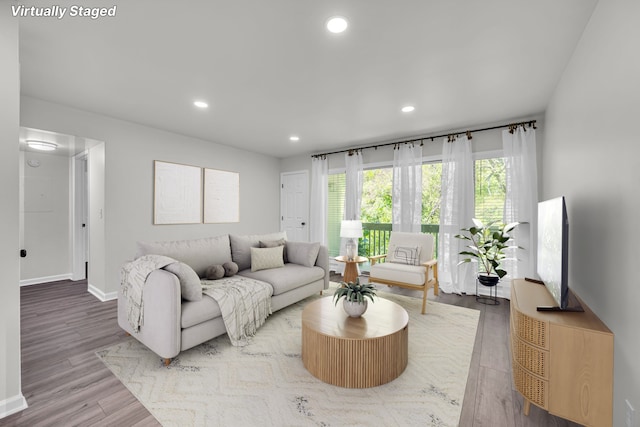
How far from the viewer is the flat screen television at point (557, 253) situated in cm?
163

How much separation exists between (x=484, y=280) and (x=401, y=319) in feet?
6.70

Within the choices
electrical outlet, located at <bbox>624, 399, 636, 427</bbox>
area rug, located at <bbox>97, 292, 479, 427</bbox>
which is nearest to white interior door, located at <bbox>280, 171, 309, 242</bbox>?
area rug, located at <bbox>97, 292, 479, 427</bbox>

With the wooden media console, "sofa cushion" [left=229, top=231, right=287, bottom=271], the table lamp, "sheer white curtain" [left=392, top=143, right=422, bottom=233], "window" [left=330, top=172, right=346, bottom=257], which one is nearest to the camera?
the wooden media console

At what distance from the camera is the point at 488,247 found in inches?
142

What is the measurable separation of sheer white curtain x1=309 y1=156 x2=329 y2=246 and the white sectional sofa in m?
1.65

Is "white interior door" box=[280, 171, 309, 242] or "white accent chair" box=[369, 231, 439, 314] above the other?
"white interior door" box=[280, 171, 309, 242]

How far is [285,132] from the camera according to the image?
4465 mm

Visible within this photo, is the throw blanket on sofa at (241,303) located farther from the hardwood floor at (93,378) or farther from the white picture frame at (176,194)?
the white picture frame at (176,194)

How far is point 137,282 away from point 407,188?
12.7ft

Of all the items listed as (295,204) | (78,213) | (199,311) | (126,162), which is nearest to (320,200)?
(295,204)

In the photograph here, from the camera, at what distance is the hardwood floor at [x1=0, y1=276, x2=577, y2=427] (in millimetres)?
1626

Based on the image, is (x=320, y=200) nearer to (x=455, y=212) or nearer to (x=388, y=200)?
(x=388, y=200)

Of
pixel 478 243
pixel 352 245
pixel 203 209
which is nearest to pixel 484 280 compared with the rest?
pixel 478 243

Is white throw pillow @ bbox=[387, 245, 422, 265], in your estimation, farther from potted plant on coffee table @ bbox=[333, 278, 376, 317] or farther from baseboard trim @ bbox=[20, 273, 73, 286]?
baseboard trim @ bbox=[20, 273, 73, 286]
